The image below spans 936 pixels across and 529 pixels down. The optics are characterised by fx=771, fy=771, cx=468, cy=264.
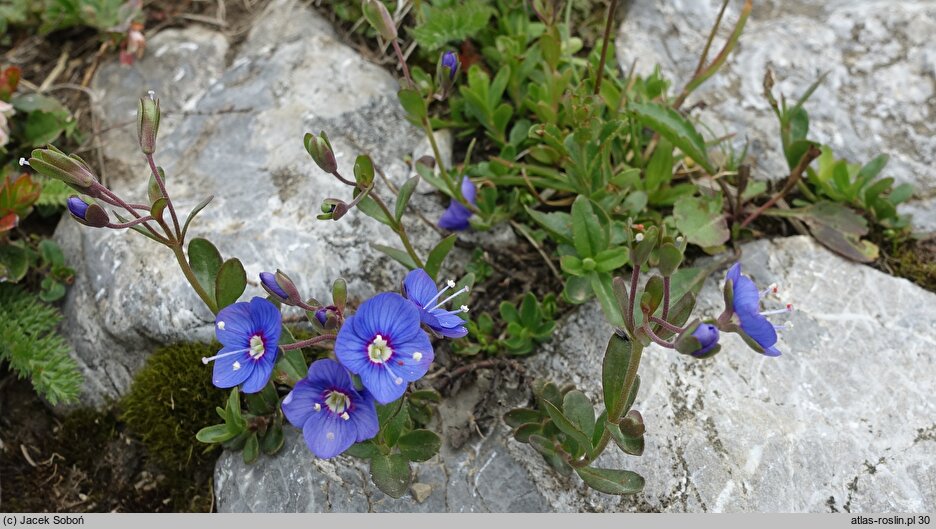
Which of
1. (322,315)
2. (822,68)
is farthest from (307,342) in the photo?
(822,68)

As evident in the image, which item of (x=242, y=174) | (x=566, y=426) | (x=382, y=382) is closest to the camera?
(x=382, y=382)

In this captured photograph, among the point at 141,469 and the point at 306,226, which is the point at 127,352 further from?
the point at 306,226

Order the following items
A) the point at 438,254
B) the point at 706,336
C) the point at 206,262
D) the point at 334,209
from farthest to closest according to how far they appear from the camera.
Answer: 1. the point at 438,254
2. the point at 206,262
3. the point at 334,209
4. the point at 706,336

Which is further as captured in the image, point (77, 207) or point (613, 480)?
point (613, 480)

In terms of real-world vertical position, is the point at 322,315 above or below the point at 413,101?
below

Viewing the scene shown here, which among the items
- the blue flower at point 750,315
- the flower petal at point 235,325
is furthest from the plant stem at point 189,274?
the blue flower at point 750,315

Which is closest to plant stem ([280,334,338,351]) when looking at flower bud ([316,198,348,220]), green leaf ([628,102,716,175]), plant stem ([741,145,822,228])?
flower bud ([316,198,348,220])

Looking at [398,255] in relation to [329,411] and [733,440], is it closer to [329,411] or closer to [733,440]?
[329,411]

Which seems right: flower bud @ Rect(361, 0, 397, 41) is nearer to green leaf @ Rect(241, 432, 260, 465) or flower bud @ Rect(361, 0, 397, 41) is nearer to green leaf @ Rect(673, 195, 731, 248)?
green leaf @ Rect(673, 195, 731, 248)
